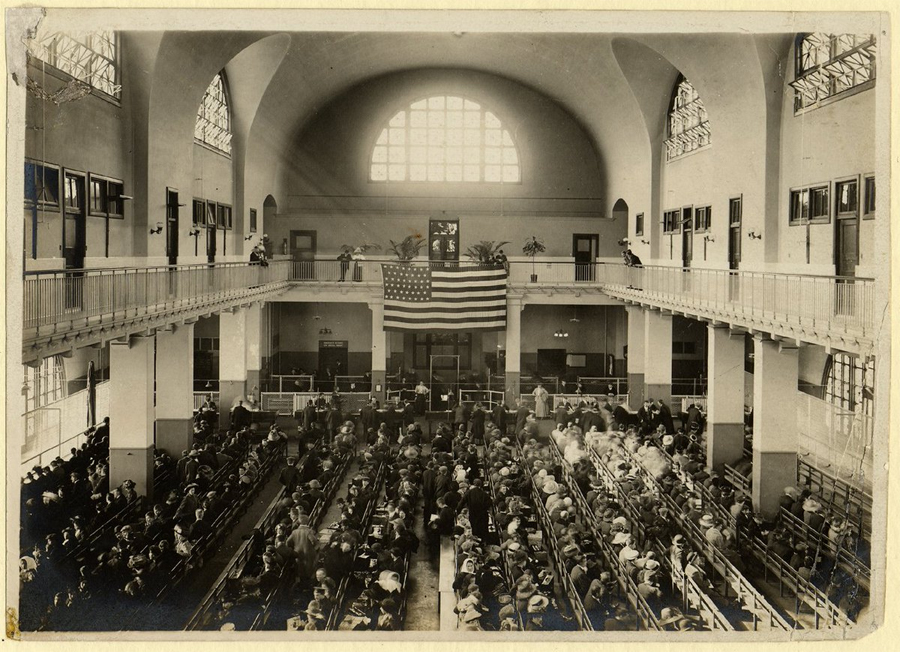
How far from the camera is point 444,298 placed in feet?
76.6

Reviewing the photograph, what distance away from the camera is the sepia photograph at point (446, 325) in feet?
31.8

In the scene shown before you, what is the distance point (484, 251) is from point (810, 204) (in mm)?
15295

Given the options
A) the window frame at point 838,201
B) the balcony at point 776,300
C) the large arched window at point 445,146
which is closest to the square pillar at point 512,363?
the balcony at point 776,300

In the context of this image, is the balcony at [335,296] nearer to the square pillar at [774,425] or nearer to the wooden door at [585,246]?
the square pillar at [774,425]

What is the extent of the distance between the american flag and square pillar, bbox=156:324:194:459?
613 centimetres

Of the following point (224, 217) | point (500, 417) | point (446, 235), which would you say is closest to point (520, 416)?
point (500, 417)

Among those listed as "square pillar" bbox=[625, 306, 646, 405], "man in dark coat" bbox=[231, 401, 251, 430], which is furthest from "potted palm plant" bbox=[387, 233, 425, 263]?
"man in dark coat" bbox=[231, 401, 251, 430]

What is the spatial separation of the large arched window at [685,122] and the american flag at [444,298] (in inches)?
270

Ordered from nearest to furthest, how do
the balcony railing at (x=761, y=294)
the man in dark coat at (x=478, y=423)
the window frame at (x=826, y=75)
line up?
the balcony railing at (x=761, y=294)
the window frame at (x=826, y=75)
the man in dark coat at (x=478, y=423)

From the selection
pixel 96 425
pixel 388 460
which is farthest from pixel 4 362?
pixel 96 425

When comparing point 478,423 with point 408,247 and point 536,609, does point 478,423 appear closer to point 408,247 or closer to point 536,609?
point 536,609

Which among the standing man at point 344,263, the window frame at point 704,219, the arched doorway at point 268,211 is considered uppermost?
the arched doorway at point 268,211

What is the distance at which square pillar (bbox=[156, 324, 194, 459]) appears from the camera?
64.9 feet

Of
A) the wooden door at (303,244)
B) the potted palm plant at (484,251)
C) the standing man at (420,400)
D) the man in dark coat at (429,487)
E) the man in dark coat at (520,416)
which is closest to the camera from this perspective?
the man in dark coat at (429,487)
